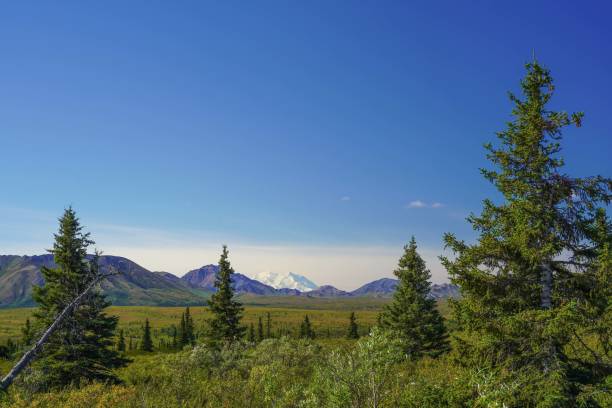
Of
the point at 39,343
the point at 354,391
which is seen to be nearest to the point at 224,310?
the point at 354,391

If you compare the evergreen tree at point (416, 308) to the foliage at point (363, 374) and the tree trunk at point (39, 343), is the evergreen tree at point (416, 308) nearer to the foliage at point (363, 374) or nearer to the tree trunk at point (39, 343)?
the foliage at point (363, 374)

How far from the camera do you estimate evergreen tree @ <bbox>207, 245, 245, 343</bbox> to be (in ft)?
136

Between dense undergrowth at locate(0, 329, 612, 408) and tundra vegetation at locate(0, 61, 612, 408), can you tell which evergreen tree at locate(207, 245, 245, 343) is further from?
tundra vegetation at locate(0, 61, 612, 408)

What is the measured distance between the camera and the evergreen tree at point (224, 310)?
136 ft

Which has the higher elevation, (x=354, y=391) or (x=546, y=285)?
(x=546, y=285)

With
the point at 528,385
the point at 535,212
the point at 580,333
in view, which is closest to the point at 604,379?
the point at 580,333

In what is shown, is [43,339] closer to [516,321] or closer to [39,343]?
[39,343]

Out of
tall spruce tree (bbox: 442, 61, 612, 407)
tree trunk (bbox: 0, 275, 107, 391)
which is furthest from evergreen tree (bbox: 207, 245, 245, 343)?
tree trunk (bbox: 0, 275, 107, 391)

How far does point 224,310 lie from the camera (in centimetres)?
4234

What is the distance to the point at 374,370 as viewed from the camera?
10.5 meters

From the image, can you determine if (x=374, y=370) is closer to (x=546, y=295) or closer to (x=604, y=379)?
(x=546, y=295)

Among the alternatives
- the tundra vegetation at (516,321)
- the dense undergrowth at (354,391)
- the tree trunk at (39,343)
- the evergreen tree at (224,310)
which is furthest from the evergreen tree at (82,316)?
the tree trunk at (39,343)

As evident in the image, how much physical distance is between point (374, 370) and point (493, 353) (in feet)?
16.4

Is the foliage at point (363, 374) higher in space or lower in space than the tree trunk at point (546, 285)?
lower
